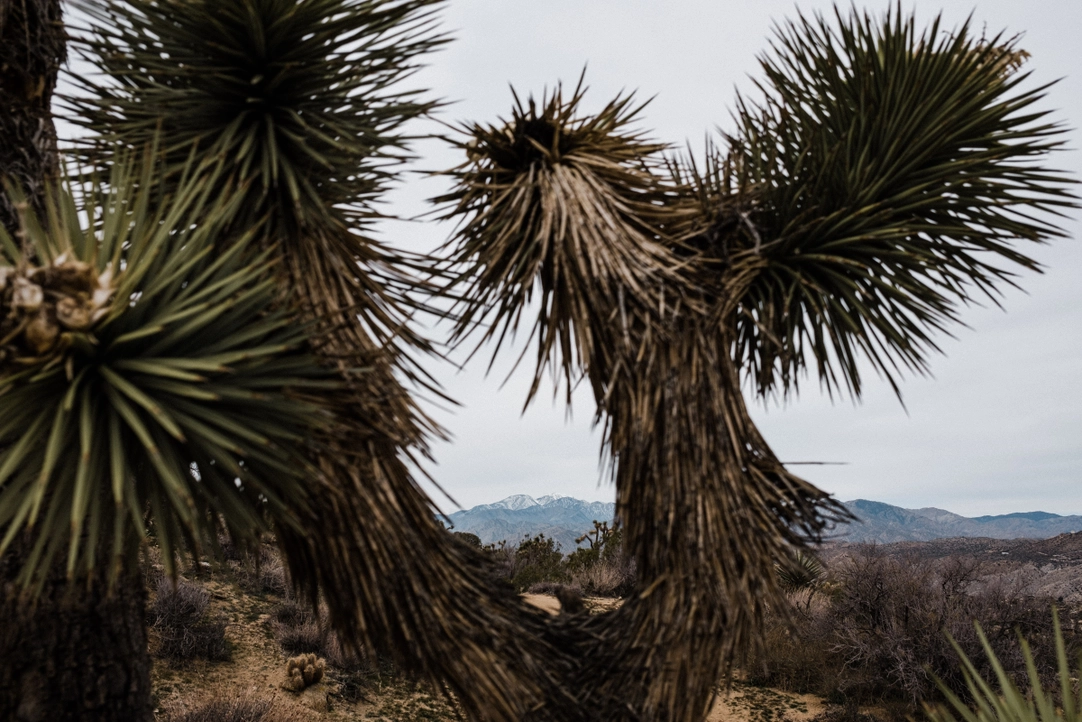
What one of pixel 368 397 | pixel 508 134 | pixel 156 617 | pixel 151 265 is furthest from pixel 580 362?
pixel 156 617

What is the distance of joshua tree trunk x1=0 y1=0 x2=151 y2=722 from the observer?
2.51 metres

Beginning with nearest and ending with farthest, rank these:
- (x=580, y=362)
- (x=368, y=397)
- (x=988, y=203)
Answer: (x=368, y=397), (x=580, y=362), (x=988, y=203)

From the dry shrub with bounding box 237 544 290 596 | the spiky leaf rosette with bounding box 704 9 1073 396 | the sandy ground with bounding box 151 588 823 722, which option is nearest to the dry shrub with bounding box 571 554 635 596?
the sandy ground with bounding box 151 588 823 722

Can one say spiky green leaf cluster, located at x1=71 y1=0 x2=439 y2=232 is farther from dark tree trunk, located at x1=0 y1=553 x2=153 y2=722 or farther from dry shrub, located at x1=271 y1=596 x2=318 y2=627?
dry shrub, located at x1=271 y1=596 x2=318 y2=627

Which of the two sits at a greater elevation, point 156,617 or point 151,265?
point 151,265

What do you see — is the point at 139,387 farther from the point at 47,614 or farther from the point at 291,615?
the point at 291,615

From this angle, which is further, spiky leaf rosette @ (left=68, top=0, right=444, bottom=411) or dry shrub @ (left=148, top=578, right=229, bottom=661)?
dry shrub @ (left=148, top=578, right=229, bottom=661)

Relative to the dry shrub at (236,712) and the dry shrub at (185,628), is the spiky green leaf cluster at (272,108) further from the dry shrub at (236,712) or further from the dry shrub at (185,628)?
the dry shrub at (185,628)

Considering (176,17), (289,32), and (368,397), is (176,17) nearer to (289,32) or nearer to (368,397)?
(289,32)

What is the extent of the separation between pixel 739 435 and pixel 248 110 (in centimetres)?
236

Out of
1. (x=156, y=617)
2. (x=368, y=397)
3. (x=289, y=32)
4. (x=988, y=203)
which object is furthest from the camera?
(x=156, y=617)

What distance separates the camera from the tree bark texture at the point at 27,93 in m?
2.67

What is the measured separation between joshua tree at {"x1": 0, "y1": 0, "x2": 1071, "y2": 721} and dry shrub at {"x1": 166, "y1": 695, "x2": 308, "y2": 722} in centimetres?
355

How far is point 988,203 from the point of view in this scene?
318 centimetres
